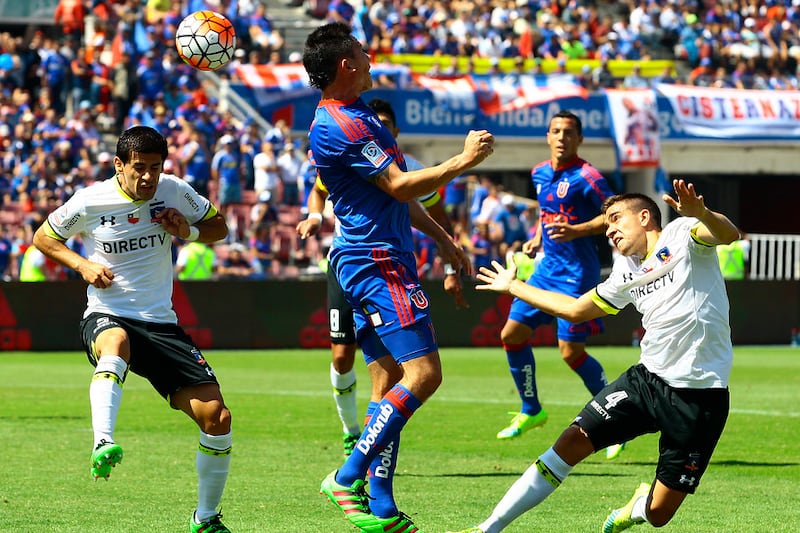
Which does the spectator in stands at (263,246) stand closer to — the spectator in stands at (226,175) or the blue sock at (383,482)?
the spectator in stands at (226,175)

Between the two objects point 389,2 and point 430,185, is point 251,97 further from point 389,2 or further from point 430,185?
Answer: point 430,185

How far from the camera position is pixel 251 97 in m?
30.1

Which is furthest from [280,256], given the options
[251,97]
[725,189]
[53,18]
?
[725,189]

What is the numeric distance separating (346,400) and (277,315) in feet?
46.4

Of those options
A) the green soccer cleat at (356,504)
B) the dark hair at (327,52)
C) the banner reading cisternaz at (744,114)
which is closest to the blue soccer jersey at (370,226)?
the dark hair at (327,52)

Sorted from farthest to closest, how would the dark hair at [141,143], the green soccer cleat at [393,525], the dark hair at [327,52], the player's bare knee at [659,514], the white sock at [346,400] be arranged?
1. the white sock at [346,400]
2. the dark hair at [141,143]
3. the dark hair at [327,52]
4. the player's bare knee at [659,514]
5. the green soccer cleat at [393,525]

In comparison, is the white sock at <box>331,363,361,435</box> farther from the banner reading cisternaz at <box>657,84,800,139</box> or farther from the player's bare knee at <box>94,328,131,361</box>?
the banner reading cisternaz at <box>657,84,800,139</box>

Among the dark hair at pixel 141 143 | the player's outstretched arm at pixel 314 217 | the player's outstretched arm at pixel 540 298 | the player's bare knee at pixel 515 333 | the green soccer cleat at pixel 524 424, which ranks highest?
the dark hair at pixel 141 143

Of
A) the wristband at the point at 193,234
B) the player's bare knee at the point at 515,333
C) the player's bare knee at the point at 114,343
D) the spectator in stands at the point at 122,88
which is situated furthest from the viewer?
the spectator in stands at the point at 122,88

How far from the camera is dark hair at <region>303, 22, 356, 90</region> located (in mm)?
7340

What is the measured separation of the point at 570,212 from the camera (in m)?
11.9

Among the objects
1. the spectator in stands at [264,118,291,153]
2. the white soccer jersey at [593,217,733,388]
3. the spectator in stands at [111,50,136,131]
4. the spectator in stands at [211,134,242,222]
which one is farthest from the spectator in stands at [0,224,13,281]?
the white soccer jersey at [593,217,733,388]

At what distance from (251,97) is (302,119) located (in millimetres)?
1295

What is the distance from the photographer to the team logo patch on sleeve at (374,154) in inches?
281
